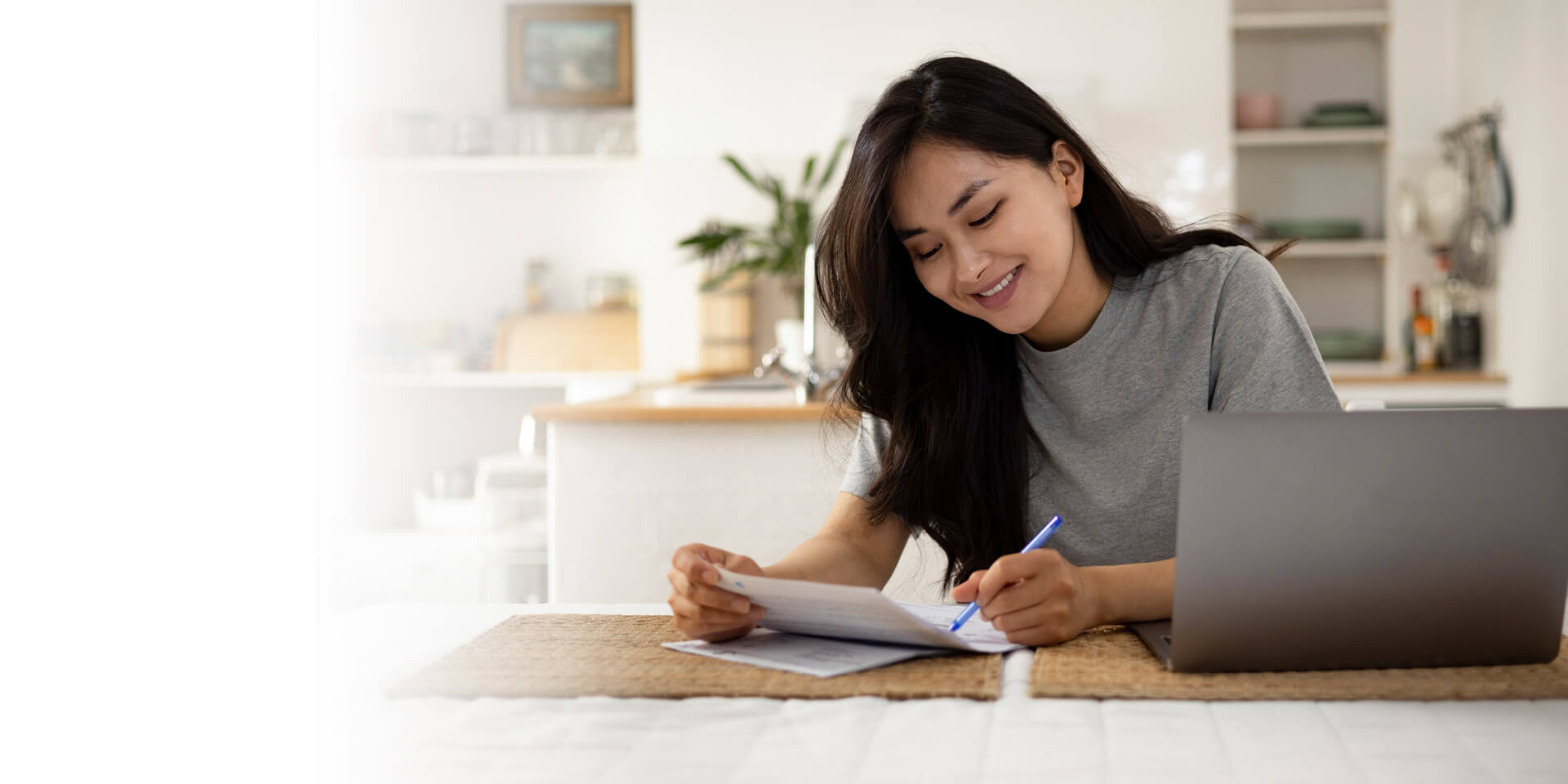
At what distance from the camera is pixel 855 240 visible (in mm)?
1325

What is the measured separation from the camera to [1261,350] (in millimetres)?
1243

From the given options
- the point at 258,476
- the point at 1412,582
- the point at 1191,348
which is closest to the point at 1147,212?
the point at 1191,348

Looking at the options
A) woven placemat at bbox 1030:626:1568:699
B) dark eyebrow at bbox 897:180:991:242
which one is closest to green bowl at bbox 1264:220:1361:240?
dark eyebrow at bbox 897:180:991:242

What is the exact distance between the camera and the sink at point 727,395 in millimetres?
2705

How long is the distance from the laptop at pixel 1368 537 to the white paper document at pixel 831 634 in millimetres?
188

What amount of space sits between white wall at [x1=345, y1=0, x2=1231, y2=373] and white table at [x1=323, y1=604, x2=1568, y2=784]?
3.29 metres

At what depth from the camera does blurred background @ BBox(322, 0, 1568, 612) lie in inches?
149

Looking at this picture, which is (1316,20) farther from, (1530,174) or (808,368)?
(808,368)

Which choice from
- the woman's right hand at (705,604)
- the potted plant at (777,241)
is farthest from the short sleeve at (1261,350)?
→ the potted plant at (777,241)

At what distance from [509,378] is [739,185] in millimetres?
1041

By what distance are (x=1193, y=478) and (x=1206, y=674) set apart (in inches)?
6.8

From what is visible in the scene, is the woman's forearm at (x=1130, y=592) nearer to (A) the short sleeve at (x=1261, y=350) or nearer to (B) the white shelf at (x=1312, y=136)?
(A) the short sleeve at (x=1261, y=350)

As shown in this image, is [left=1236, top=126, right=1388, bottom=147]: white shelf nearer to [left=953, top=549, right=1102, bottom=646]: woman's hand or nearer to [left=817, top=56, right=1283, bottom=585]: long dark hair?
[left=817, top=56, right=1283, bottom=585]: long dark hair

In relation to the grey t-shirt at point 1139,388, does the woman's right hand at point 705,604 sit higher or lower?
lower
